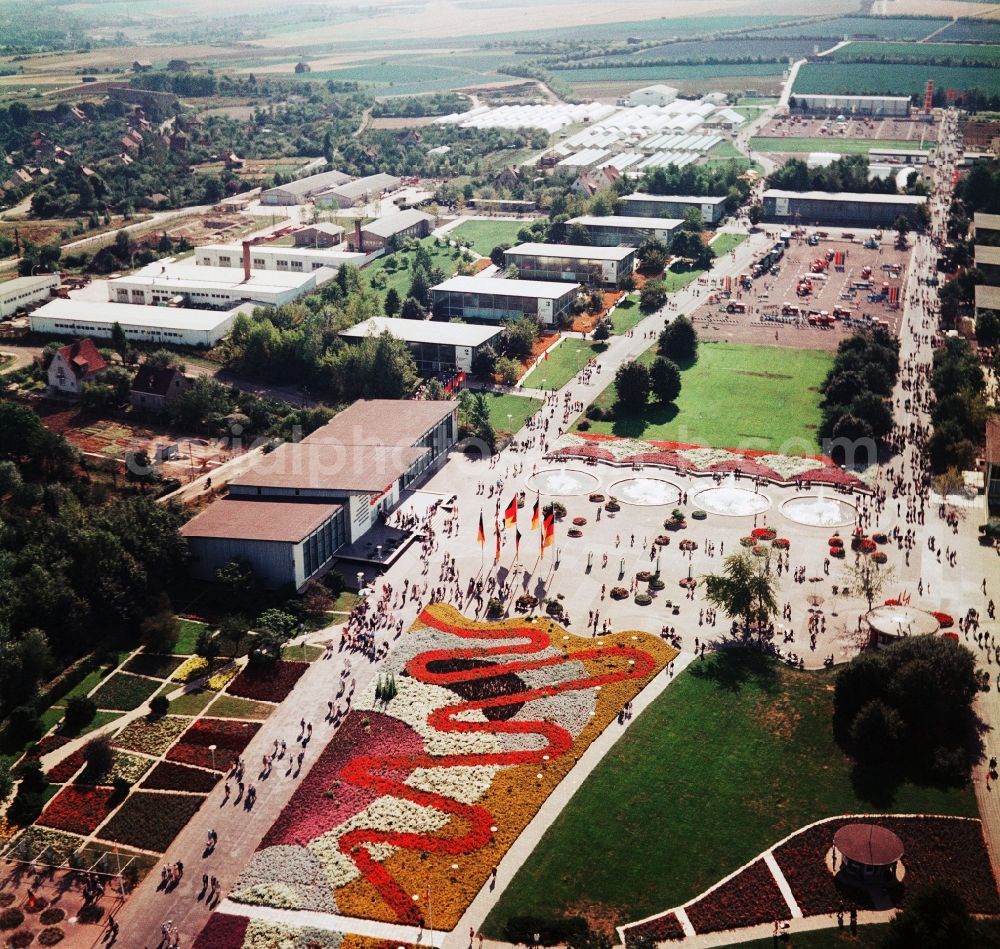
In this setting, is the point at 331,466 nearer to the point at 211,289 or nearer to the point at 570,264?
the point at 211,289

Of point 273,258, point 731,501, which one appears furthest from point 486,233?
point 731,501

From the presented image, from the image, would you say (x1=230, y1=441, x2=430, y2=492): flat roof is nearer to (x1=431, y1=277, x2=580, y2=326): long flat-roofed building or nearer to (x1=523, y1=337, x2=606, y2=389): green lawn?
(x1=523, y1=337, x2=606, y2=389): green lawn

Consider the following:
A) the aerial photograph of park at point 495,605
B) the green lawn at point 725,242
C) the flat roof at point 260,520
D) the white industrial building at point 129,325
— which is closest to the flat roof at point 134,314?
the white industrial building at point 129,325

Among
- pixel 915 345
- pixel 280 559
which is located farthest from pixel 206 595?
pixel 915 345

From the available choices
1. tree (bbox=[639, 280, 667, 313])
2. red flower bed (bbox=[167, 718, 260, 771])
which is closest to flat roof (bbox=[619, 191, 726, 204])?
tree (bbox=[639, 280, 667, 313])

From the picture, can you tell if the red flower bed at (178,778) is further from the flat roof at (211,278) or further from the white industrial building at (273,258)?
the white industrial building at (273,258)

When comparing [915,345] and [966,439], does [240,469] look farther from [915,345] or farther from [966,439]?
[915,345]
